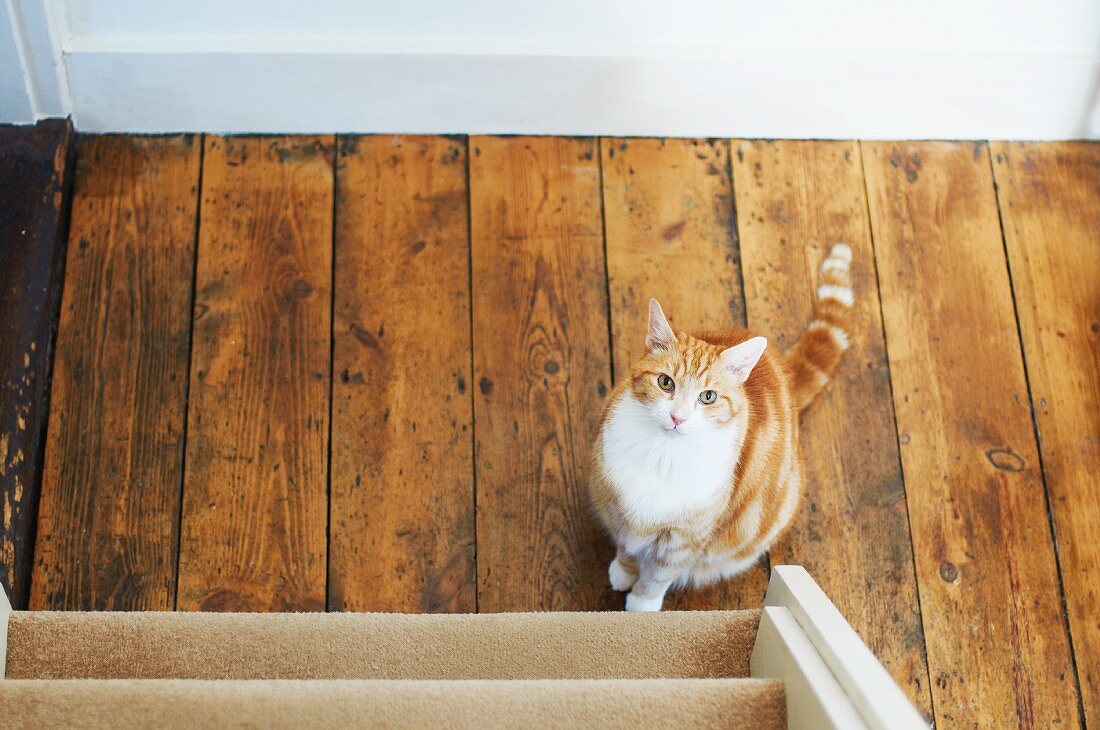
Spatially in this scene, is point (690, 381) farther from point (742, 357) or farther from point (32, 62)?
point (32, 62)

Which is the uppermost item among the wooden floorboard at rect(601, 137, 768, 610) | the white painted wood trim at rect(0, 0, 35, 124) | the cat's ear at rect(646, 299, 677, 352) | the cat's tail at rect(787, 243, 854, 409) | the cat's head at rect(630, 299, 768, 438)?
the white painted wood trim at rect(0, 0, 35, 124)

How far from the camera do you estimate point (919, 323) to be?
1.62 m

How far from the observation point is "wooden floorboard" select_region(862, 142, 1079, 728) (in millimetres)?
1388

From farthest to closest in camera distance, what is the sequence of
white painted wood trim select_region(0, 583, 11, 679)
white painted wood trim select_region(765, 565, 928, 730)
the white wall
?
the white wall < white painted wood trim select_region(0, 583, 11, 679) < white painted wood trim select_region(765, 565, 928, 730)

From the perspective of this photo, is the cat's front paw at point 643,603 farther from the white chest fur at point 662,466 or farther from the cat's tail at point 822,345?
the cat's tail at point 822,345

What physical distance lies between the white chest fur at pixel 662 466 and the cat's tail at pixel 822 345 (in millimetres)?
319

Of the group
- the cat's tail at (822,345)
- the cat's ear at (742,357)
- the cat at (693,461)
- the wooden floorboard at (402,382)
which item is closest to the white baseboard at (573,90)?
the wooden floorboard at (402,382)

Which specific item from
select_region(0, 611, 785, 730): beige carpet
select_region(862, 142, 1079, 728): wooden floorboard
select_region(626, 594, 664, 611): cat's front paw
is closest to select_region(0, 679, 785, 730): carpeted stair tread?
select_region(0, 611, 785, 730): beige carpet

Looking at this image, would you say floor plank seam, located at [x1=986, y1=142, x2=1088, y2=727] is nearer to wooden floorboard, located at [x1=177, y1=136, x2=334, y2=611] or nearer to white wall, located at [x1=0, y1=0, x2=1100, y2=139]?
white wall, located at [x1=0, y1=0, x2=1100, y2=139]

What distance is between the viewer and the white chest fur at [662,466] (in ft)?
3.84

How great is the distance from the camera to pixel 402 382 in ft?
5.01

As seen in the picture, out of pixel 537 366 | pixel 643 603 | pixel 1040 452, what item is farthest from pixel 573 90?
pixel 1040 452

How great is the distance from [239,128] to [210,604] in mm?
830

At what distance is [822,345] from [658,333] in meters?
0.40
